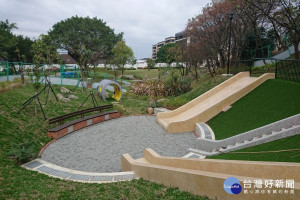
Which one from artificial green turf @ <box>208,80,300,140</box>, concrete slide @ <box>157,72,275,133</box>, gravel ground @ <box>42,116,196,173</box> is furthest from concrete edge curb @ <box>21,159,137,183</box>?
concrete slide @ <box>157,72,275,133</box>

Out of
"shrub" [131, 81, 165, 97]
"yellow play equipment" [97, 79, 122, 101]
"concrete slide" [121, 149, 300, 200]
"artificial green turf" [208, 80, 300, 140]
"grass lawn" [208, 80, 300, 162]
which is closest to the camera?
"concrete slide" [121, 149, 300, 200]

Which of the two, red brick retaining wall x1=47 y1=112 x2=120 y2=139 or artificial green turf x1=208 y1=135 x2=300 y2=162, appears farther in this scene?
red brick retaining wall x1=47 y1=112 x2=120 y2=139

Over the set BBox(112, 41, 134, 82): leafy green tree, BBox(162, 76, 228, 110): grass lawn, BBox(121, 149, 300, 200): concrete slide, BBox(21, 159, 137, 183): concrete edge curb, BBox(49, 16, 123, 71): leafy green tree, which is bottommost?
BBox(21, 159, 137, 183): concrete edge curb

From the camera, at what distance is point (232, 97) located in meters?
12.2

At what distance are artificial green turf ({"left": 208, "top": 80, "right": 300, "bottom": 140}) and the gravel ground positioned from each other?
179 cm

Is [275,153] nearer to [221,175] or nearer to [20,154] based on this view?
[221,175]

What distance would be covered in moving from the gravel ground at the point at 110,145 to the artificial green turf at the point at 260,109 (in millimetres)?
1789

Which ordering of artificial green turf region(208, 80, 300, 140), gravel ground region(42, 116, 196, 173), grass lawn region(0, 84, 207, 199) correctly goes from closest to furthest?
grass lawn region(0, 84, 207, 199) → gravel ground region(42, 116, 196, 173) → artificial green turf region(208, 80, 300, 140)

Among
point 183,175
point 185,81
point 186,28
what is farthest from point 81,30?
point 183,175

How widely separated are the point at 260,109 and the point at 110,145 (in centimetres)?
730

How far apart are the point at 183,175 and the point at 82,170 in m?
4.23

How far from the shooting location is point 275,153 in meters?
5.53

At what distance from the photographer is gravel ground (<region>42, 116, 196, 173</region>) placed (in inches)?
322

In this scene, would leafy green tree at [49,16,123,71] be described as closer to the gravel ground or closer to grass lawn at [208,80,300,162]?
the gravel ground
